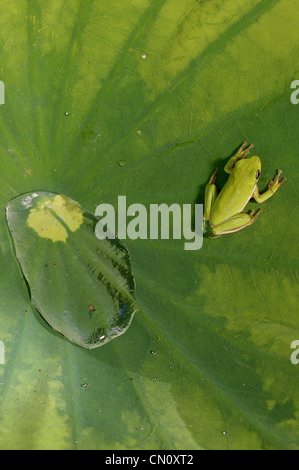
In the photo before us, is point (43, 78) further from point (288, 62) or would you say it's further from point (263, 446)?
point (263, 446)

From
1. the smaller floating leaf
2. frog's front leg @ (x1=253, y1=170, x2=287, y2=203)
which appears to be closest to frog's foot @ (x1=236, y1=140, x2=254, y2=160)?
frog's front leg @ (x1=253, y1=170, x2=287, y2=203)

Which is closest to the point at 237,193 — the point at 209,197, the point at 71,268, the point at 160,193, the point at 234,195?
the point at 234,195

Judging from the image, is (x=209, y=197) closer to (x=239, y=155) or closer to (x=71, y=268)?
(x=239, y=155)

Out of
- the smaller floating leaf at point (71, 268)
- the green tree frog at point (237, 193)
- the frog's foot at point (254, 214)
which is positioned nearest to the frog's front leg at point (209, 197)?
the green tree frog at point (237, 193)

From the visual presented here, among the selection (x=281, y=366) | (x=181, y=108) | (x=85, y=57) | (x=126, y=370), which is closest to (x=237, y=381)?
(x=281, y=366)

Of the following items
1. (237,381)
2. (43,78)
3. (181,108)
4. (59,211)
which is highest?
(43,78)

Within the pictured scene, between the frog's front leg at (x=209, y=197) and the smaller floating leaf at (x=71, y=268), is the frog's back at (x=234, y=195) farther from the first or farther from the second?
the smaller floating leaf at (x=71, y=268)

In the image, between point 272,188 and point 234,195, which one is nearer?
point 272,188
